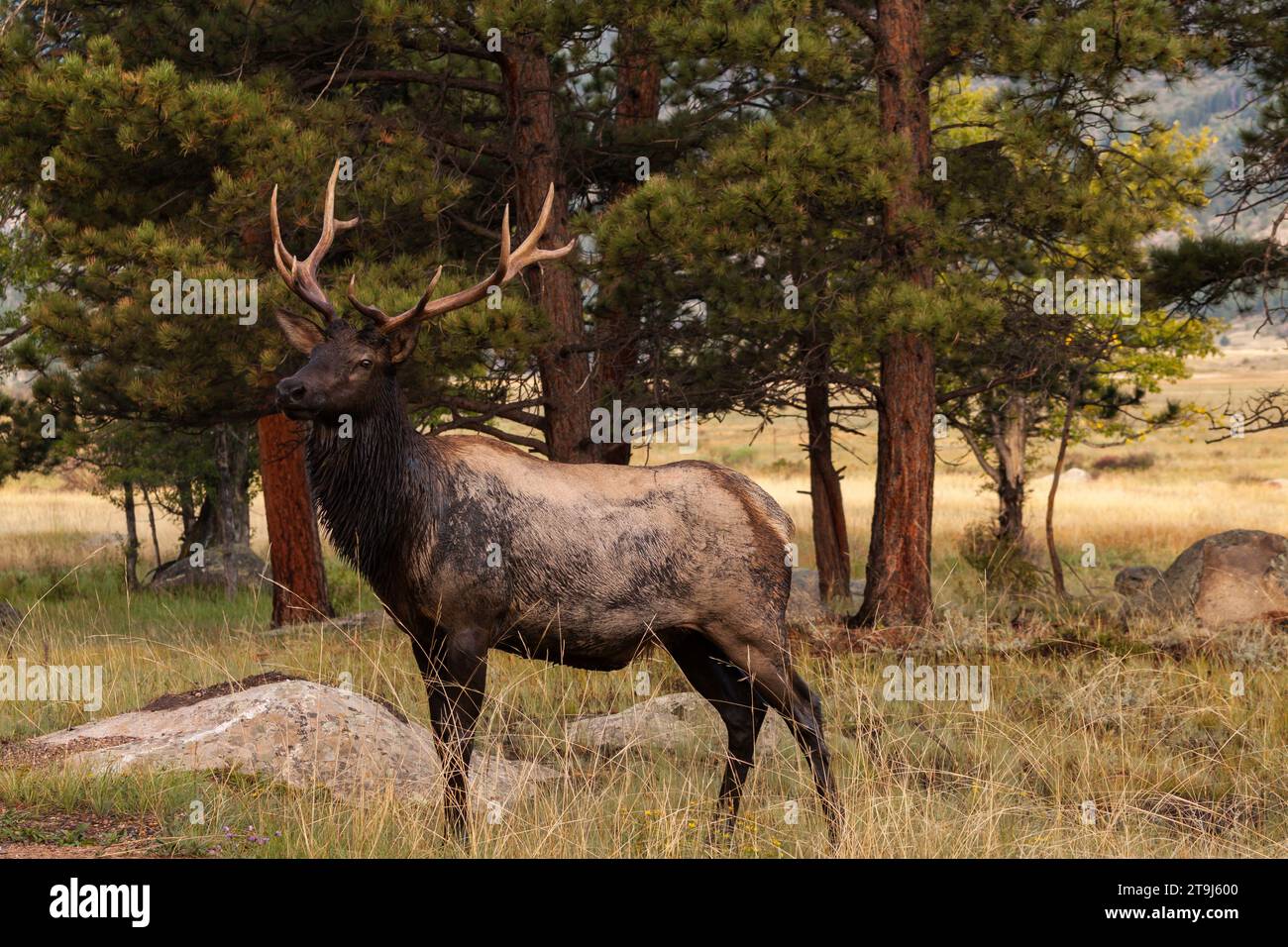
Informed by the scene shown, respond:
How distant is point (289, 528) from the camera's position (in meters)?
13.8

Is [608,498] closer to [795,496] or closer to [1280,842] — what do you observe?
[1280,842]

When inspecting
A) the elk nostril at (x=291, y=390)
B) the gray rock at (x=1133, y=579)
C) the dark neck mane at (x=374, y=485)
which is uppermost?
the elk nostril at (x=291, y=390)

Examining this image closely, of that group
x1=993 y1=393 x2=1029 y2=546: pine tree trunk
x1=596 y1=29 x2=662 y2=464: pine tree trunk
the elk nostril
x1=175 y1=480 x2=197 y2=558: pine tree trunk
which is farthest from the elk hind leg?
x1=175 y1=480 x2=197 y2=558: pine tree trunk

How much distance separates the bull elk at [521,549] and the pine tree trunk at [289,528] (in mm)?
7020

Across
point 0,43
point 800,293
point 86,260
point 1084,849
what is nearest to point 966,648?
point 800,293

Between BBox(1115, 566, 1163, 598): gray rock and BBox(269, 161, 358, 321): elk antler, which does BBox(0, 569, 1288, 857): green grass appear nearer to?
BBox(269, 161, 358, 321): elk antler

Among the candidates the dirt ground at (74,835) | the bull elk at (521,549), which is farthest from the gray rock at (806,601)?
the dirt ground at (74,835)

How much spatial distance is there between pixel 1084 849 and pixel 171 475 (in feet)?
50.7

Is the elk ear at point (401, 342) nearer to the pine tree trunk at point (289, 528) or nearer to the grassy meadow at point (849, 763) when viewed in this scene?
the grassy meadow at point (849, 763)

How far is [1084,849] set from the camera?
19.3 ft

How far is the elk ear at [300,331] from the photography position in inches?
258

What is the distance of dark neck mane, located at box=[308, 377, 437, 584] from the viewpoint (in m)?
6.15

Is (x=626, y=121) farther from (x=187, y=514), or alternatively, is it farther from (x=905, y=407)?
(x=187, y=514)

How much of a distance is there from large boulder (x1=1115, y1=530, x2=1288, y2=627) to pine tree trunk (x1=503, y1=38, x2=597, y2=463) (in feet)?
16.9
